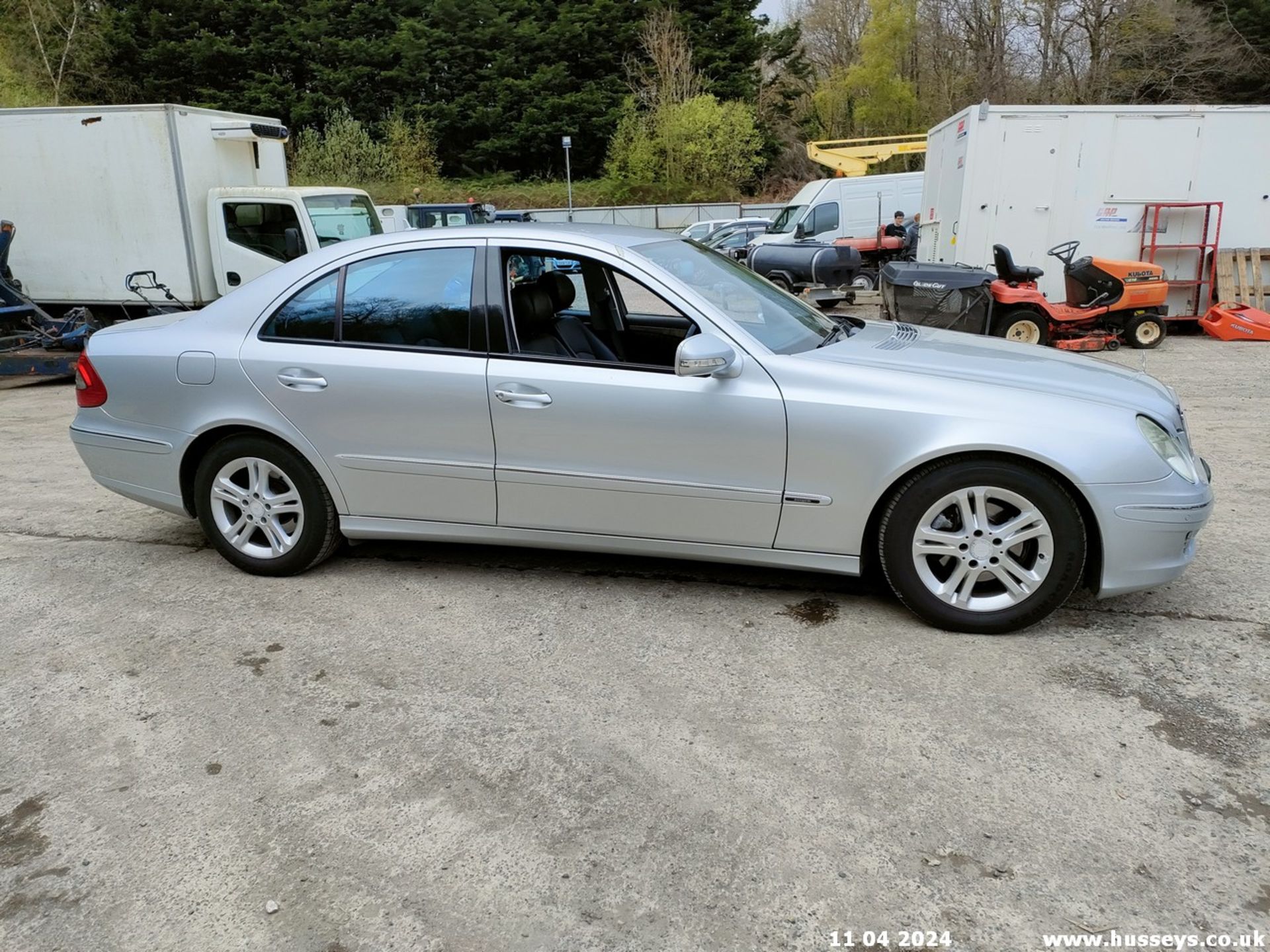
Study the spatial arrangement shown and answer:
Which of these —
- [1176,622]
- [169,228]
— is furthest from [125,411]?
[169,228]

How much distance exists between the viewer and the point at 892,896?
220 centimetres

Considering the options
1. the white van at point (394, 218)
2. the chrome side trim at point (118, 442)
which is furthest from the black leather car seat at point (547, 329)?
the white van at point (394, 218)

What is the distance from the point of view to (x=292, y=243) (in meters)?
10.3

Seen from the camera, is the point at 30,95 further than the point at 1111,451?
Yes

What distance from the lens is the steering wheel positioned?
427 inches

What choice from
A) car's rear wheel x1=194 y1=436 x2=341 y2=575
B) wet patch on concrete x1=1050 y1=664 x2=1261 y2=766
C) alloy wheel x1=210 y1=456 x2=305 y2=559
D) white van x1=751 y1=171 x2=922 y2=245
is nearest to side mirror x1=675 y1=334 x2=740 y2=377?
wet patch on concrete x1=1050 y1=664 x2=1261 y2=766

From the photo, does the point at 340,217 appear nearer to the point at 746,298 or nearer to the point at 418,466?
the point at 418,466

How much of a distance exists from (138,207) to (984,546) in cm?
1047

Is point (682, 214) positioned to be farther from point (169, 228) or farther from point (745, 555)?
point (745, 555)

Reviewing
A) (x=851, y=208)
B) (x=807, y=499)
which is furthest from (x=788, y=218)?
(x=807, y=499)

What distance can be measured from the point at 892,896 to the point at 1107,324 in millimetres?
10476

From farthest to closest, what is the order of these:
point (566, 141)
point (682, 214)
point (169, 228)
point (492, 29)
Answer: point (492, 29)
point (682, 214)
point (566, 141)
point (169, 228)

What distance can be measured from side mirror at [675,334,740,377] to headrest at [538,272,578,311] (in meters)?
0.90

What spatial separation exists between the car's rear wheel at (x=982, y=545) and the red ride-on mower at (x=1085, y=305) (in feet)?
25.2
